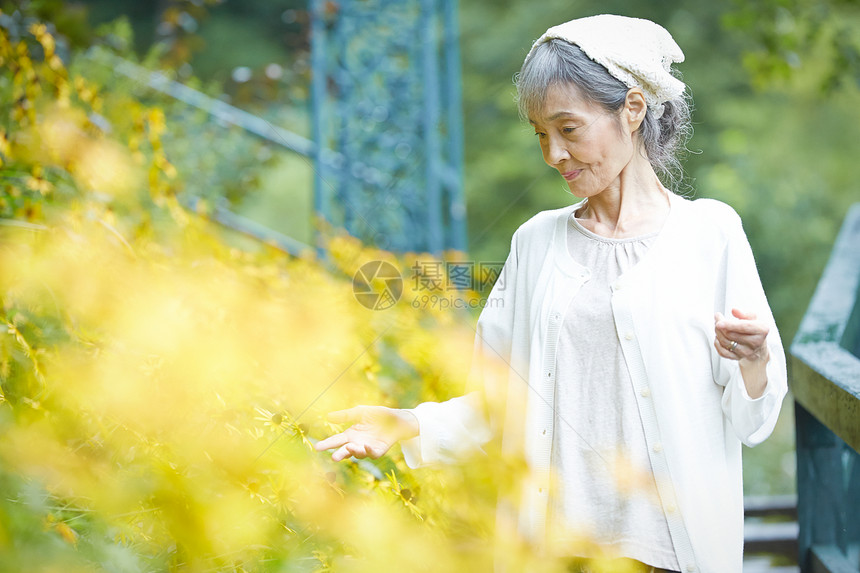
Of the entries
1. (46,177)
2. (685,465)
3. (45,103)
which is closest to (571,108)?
(685,465)

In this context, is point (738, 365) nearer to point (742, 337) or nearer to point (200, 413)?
point (742, 337)

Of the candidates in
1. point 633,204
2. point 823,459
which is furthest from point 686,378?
point 823,459

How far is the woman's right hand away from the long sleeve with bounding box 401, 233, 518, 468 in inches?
1.0

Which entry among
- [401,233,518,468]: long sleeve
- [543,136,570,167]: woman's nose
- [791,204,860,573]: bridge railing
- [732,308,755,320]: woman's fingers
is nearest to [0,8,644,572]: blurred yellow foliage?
[401,233,518,468]: long sleeve

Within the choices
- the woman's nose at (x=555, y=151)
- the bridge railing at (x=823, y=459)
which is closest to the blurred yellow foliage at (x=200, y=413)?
the woman's nose at (x=555, y=151)

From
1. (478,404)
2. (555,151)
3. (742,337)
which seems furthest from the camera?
(478,404)

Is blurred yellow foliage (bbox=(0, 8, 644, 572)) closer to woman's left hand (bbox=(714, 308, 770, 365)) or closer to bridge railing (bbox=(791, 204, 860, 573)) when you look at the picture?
woman's left hand (bbox=(714, 308, 770, 365))

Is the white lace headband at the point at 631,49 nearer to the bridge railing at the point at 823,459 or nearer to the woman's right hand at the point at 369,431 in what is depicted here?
the woman's right hand at the point at 369,431

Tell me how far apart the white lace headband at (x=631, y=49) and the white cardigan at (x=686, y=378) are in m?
0.16

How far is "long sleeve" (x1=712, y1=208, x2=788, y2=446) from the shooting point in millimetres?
1051

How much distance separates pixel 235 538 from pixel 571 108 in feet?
2.18

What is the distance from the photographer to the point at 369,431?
3.76 ft

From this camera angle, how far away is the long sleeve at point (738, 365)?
3.45 ft

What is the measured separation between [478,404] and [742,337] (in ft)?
1.31
